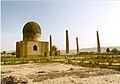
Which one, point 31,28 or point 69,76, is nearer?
point 69,76

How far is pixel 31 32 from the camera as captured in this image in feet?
135

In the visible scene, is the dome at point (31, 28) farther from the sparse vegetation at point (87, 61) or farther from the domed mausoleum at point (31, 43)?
the sparse vegetation at point (87, 61)

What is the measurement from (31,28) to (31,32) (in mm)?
822

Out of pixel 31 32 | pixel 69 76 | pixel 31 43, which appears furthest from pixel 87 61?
pixel 31 32

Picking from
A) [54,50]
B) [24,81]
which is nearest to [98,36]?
[54,50]

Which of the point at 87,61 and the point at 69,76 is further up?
the point at 87,61

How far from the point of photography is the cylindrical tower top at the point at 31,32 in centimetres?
4122

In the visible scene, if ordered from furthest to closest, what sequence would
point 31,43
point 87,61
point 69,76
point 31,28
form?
point 31,28 < point 31,43 < point 87,61 < point 69,76

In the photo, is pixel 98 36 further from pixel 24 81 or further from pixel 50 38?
pixel 24 81

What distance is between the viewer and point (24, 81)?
10656 mm

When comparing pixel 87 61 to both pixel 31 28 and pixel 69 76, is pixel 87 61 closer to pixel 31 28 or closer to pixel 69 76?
pixel 69 76

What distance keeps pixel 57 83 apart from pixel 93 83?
177 centimetres

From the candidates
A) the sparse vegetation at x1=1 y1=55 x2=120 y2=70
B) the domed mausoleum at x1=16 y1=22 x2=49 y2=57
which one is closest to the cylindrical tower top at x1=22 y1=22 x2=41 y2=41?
the domed mausoleum at x1=16 y1=22 x2=49 y2=57

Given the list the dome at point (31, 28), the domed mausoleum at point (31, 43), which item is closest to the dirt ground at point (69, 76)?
the domed mausoleum at point (31, 43)
